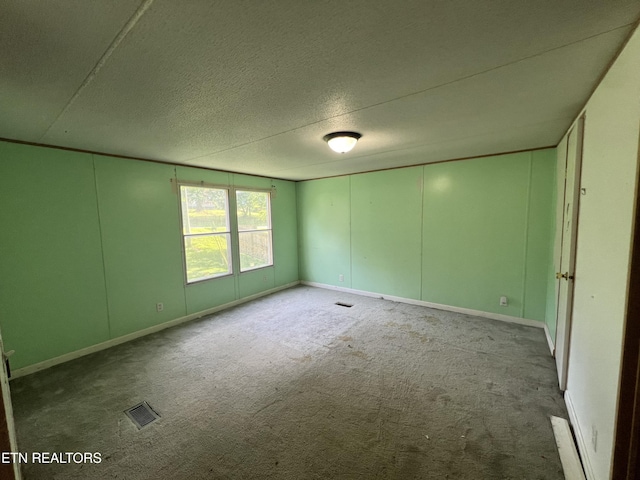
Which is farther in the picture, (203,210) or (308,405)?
(203,210)

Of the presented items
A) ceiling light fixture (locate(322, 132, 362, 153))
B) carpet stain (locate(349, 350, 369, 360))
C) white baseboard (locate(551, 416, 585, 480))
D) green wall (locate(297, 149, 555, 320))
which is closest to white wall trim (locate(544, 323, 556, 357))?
green wall (locate(297, 149, 555, 320))

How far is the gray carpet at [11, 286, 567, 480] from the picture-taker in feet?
5.39

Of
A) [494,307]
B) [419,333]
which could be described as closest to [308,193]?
[419,333]

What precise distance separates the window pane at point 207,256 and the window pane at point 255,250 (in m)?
0.31

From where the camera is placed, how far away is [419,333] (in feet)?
11.2

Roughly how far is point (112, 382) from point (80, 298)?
3.79 ft

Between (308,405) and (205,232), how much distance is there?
316 cm

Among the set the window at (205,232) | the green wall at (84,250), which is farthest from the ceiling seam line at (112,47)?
the window at (205,232)

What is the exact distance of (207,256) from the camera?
4.33 metres

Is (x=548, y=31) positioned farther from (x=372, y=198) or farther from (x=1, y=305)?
(x=1, y=305)

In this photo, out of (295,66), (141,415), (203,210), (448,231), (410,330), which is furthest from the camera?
(203,210)

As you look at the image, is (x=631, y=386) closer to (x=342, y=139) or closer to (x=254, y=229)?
(x=342, y=139)

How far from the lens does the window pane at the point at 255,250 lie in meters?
4.86

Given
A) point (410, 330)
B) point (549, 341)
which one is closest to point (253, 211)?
point (410, 330)
